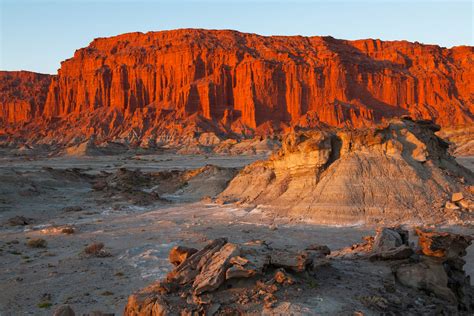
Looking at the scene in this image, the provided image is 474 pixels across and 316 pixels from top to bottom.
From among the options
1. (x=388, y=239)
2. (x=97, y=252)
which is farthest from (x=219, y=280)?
(x=97, y=252)

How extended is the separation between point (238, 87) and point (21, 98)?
95.6m

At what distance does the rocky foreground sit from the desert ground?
4.8 inches

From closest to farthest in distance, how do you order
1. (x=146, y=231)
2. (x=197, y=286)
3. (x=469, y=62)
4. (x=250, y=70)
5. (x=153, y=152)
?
(x=197, y=286) → (x=146, y=231) → (x=153, y=152) → (x=250, y=70) → (x=469, y=62)

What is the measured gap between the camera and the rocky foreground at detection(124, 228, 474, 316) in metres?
7.30

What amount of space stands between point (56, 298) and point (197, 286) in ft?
16.4

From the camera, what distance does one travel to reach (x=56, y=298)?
10664 millimetres

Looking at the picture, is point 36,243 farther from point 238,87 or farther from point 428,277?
point 238,87

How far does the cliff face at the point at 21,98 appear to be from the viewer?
162750mm

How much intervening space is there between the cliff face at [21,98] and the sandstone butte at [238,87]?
0.55 m

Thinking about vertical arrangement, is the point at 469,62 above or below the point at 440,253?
above

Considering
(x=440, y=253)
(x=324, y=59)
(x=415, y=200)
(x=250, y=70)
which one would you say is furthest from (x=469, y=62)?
(x=440, y=253)

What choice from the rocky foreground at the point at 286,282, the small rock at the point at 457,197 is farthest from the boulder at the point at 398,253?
the small rock at the point at 457,197

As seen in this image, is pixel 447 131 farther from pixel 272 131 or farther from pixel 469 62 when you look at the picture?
pixel 469 62

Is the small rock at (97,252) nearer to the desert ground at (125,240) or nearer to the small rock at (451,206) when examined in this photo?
the desert ground at (125,240)
